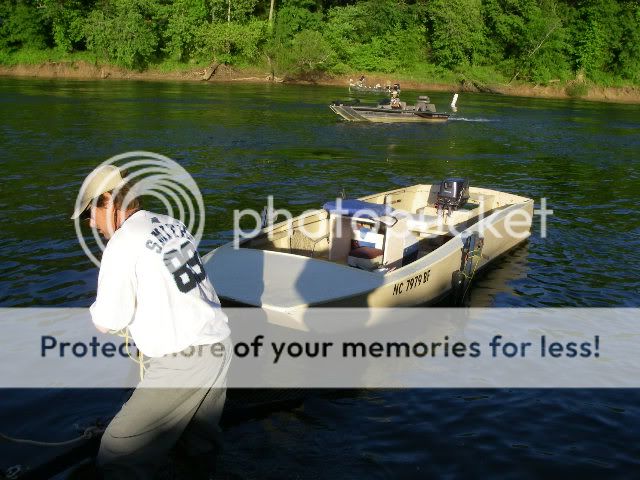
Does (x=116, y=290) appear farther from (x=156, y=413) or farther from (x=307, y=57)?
(x=307, y=57)

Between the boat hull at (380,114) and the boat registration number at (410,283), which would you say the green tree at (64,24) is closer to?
the boat hull at (380,114)

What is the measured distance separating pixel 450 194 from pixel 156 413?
1093 cm

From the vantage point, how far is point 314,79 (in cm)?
6594

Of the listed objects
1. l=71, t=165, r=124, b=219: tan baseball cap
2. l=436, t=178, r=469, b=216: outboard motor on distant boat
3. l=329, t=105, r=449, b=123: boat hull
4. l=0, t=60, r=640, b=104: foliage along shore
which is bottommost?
l=436, t=178, r=469, b=216: outboard motor on distant boat

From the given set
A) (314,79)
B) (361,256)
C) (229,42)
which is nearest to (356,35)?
(314,79)

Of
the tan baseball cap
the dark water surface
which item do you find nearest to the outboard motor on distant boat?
the dark water surface

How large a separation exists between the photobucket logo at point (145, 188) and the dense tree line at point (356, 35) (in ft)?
143

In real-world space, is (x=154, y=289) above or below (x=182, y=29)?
below

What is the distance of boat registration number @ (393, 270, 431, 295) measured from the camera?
29.5 ft

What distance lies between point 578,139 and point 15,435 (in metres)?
34.1

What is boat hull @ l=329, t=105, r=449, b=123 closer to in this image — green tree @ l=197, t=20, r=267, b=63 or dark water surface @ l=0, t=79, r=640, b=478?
dark water surface @ l=0, t=79, r=640, b=478

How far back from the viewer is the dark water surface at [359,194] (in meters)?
6.79

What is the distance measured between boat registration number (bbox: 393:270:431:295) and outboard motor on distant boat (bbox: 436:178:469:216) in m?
4.49

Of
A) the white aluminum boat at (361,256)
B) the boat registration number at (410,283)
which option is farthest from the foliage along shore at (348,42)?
the boat registration number at (410,283)
